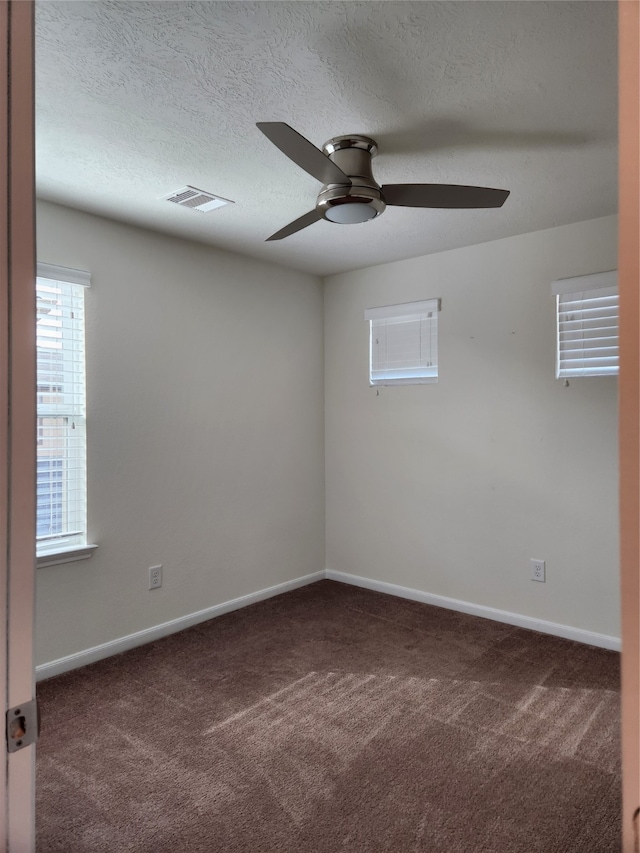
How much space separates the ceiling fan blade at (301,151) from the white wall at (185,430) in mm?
1630

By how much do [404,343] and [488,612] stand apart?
193 centimetres

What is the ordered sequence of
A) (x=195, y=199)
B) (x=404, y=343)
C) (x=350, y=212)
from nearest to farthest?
1. (x=350, y=212)
2. (x=195, y=199)
3. (x=404, y=343)

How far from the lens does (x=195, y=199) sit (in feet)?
9.39

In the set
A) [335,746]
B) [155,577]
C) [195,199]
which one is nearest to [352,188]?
[195,199]

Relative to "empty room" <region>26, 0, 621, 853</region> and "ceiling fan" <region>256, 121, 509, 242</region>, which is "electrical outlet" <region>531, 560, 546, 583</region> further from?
"ceiling fan" <region>256, 121, 509, 242</region>

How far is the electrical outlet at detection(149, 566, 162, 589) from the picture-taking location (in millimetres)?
3381

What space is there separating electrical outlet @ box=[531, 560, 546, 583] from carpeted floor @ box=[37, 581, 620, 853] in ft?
1.10

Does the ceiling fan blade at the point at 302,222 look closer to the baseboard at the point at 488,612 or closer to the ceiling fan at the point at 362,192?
the ceiling fan at the point at 362,192

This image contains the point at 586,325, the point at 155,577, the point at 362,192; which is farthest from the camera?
the point at 155,577

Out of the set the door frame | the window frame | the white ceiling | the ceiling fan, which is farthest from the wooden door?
the window frame

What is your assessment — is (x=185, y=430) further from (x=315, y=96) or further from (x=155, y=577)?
(x=315, y=96)

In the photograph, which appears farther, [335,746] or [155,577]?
[155,577]

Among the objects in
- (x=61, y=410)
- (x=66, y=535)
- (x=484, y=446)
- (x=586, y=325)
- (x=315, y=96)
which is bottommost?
(x=66, y=535)

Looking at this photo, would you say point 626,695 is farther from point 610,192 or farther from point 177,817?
point 610,192
